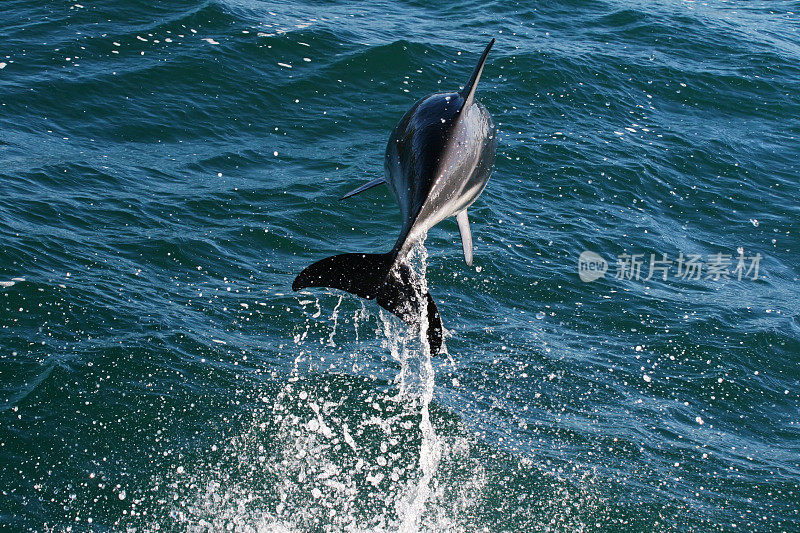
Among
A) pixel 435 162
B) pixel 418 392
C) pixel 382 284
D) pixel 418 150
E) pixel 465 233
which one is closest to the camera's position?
pixel 382 284

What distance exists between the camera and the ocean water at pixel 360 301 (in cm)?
901

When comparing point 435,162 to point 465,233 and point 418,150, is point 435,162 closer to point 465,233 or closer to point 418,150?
point 418,150

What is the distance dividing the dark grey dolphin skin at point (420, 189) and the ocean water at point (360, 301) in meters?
0.66

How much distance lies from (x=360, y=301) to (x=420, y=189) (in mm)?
4540

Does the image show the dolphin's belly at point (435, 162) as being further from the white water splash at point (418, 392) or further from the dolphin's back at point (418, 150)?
the white water splash at point (418, 392)

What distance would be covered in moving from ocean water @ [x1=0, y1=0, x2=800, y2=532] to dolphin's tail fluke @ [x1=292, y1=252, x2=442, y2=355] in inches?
23.4

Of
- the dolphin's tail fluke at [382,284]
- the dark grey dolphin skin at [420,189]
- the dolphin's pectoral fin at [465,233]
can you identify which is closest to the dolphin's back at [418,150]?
the dark grey dolphin skin at [420,189]

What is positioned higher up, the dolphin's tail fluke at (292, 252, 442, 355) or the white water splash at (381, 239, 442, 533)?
the dolphin's tail fluke at (292, 252, 442, 355)

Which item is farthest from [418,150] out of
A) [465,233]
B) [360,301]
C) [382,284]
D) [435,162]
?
[360,301]

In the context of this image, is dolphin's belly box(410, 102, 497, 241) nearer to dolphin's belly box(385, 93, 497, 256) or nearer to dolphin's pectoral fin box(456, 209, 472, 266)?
dolphin's belly box(385, 93, 497, 256)

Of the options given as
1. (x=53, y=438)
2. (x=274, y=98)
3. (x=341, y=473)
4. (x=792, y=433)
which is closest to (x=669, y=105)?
(x=274, y=98)

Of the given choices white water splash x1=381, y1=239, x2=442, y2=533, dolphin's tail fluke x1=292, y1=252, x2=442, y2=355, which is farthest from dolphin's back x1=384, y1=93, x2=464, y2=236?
white water splash x1=381, y1=239, x2=442, y2=533

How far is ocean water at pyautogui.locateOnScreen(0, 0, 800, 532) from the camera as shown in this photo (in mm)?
9008

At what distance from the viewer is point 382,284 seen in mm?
6906
